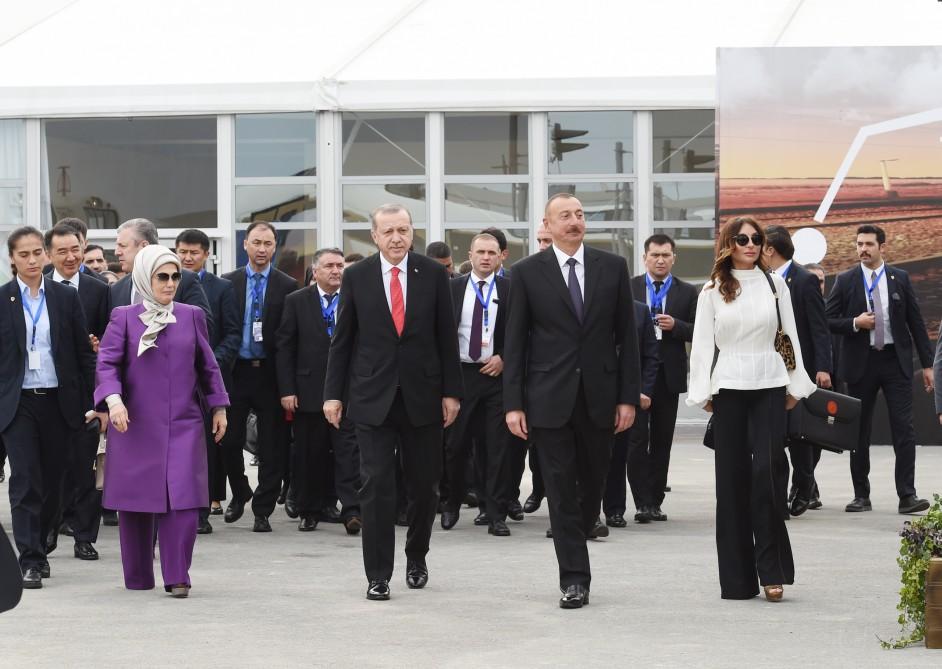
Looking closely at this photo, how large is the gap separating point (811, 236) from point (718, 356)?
369 inches

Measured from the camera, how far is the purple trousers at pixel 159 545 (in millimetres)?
8023

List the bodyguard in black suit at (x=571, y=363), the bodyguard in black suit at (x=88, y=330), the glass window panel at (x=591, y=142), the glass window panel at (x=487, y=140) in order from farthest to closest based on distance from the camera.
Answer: the glass window panel at (x=487, y=140), the glass window panel at (x=591, y=142), the bodyguard in black suit at (x=88, y=330), the bodyguard in black suit at (x=571, y=363)

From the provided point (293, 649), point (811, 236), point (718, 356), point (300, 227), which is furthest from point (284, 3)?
point (293, 649)

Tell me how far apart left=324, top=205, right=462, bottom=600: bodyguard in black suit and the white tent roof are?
11.5m

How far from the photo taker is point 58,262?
9664 millimetres

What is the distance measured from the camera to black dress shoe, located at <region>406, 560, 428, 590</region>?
823 centimetres

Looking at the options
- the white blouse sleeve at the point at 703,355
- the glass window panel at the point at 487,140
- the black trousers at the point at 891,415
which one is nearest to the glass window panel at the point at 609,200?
the glass window panel at the point at 487,140

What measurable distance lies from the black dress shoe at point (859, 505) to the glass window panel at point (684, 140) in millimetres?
8472

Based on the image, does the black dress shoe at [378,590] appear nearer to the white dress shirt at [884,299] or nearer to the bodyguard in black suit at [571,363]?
the bodyguard in black suit at [571,363]

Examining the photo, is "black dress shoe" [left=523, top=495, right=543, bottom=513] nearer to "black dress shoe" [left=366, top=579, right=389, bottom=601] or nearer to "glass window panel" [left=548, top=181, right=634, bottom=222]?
"black dress shoe" [left=366, top=579, right=389, bottom=601]

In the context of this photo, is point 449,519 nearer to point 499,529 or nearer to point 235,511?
point 499,529

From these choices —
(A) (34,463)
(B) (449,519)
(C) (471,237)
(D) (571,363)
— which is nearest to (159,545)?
(A) (34,463)

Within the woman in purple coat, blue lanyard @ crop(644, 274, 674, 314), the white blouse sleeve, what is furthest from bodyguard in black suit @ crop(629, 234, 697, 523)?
the woman in purple coat

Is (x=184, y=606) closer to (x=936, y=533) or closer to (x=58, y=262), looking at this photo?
(x=58, y=262)
